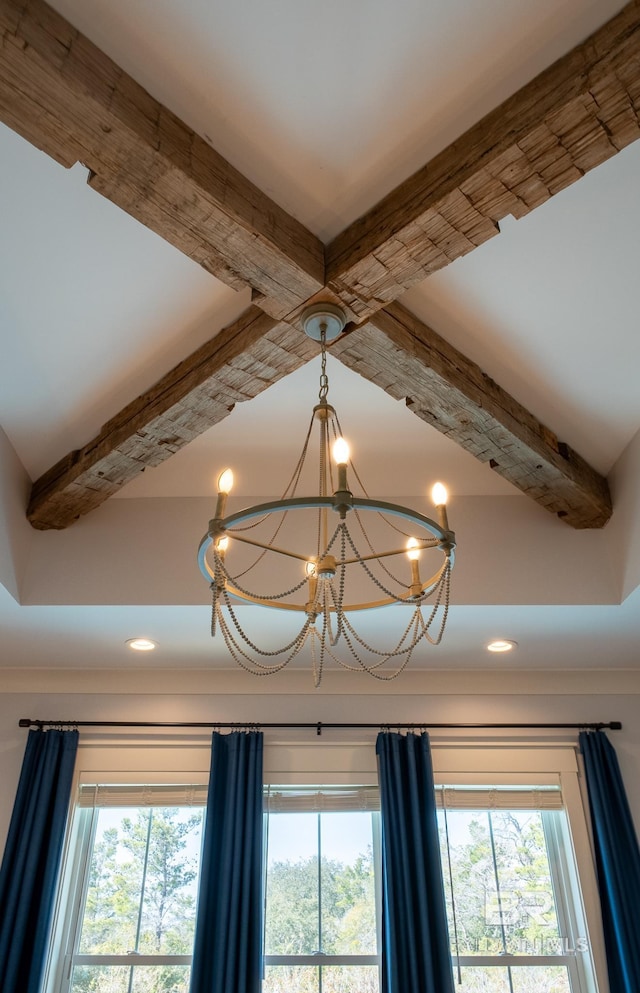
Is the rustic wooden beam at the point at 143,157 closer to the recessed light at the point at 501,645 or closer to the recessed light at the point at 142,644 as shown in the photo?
the recessed light at the point at 142,644

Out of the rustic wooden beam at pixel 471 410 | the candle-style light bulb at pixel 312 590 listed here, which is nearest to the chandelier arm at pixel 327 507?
the candle-style light bulb at pixel 312 590

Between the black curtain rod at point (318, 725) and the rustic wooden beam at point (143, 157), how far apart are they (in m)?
2.08

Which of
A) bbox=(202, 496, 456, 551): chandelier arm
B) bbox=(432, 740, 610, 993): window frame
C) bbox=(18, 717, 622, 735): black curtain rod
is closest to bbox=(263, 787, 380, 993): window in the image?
bbox=(18, 717, 622, 735): black curtain rod

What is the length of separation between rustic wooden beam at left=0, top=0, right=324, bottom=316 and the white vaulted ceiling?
68 mm

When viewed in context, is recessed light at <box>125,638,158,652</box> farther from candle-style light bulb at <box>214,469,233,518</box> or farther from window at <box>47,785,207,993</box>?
candle-style light bulb at <box>214,469,233,518</box>

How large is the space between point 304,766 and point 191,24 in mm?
2857

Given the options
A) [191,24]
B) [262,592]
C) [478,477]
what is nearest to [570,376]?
[478,477]

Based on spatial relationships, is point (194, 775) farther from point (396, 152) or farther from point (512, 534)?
point (396, 152)

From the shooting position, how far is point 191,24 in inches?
61.2

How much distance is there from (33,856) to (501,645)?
218 cm

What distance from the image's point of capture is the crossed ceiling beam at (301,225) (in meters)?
1.49

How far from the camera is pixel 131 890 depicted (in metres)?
3.12

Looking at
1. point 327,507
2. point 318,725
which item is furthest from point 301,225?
point 318,725

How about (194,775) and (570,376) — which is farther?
(194,775)
